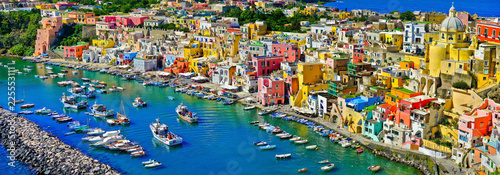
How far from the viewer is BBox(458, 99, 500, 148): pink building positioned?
19.0 m

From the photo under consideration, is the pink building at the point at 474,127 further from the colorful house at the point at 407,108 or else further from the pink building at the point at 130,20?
the pink building at the point at 130,20

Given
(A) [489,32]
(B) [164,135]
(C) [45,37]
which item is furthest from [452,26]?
(C) [45,37]

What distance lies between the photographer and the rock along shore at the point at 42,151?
62.9 feet

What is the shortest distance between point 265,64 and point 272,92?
4.04m

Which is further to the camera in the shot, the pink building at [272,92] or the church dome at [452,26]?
the pink building at [272,92]

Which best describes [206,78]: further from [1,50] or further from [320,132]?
[1,50]

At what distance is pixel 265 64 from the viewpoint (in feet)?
103

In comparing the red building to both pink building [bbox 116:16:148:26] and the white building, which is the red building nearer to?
the white building

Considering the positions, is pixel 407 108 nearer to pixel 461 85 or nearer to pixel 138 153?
pixel 461 85

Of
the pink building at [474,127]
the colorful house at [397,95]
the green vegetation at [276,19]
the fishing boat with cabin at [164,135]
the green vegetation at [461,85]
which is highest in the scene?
the green vegetation at [276,19]

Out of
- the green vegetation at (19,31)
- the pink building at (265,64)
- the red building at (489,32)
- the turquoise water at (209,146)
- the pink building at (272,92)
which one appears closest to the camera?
the turquoise water at (209,146)

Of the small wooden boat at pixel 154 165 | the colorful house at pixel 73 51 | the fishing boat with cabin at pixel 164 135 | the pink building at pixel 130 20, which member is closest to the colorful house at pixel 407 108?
the fishing boat with cabin at pixel 164 135

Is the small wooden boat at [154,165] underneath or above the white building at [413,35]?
underneath

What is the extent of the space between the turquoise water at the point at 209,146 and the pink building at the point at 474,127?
2.16 m
